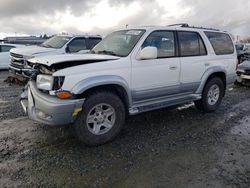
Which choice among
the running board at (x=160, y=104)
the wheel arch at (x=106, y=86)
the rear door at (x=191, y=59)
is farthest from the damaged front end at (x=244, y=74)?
the wheel arch at (x=106, y=86)

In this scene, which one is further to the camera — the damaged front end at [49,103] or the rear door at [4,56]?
the rear door at [4,56]

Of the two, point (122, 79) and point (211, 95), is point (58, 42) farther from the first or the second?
point (122, 79)

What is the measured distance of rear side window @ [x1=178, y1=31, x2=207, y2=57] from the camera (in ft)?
18.0

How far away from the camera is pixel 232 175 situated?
3.45 m

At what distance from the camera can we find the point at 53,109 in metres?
3.78

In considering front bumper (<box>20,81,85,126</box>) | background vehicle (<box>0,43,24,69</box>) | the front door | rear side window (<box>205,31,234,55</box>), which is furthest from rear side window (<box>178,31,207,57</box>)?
background vehicle (<box>0,43,24,69</box>)

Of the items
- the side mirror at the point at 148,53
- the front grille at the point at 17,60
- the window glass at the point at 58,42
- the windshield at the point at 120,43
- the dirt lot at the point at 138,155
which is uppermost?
the window glass at the point at 58,42

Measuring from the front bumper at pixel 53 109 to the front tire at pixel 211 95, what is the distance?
3.37m

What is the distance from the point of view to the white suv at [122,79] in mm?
3912

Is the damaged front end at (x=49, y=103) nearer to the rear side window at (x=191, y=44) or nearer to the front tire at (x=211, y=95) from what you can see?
the rear side window at (x=191, y=44)

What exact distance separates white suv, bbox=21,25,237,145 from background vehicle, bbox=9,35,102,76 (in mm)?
4409

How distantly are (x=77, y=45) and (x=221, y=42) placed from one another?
5.99m

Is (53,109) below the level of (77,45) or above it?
below

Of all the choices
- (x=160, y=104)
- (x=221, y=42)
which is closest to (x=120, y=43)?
(x=160, y=104)
